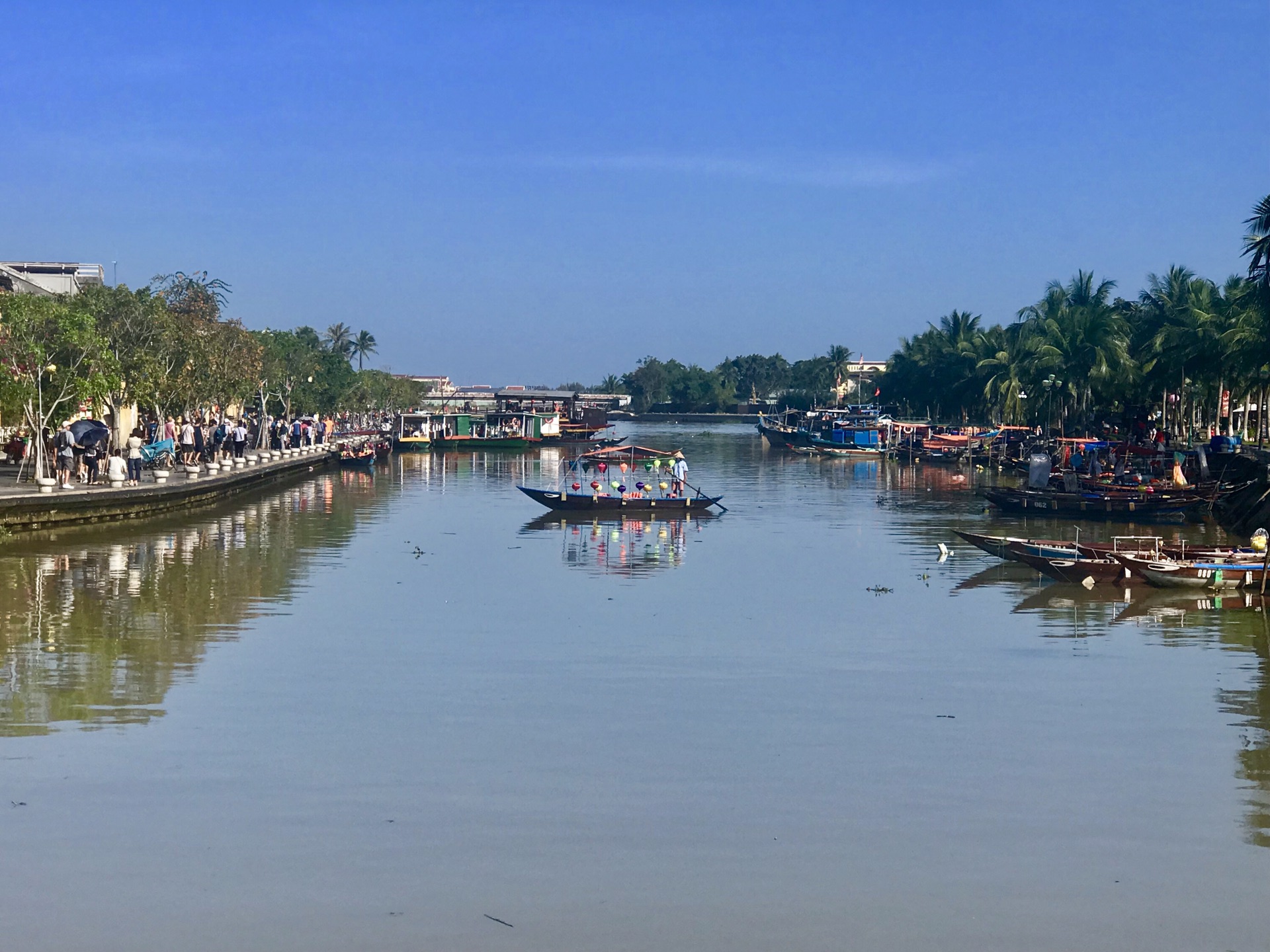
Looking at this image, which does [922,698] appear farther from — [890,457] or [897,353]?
[897,353]

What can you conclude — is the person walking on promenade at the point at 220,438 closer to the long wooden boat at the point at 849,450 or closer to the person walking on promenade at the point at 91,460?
the person walking on promenade at the point at 91,460

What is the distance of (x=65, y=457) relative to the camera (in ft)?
139

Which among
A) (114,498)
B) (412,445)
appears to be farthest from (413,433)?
(114,498)

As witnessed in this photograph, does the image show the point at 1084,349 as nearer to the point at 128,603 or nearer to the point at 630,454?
the point at 630,454

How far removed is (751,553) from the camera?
1501 inches

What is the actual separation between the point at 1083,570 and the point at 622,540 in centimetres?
1418

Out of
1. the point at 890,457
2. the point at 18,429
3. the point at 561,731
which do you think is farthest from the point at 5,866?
the point at 890,457

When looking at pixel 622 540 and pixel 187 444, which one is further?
pixel 187 444

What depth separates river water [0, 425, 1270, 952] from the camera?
10.9m

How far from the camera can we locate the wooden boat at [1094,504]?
46.1m

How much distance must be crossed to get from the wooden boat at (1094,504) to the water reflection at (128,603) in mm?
21232

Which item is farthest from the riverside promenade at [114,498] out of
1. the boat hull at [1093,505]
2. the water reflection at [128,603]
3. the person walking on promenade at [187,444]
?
the boat hull at [1093,505]

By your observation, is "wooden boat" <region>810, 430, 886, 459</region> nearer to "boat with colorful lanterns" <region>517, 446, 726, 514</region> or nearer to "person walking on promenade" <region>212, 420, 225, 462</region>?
"boat with colorful lanterns" <region>517, 446, 726, 514</region>

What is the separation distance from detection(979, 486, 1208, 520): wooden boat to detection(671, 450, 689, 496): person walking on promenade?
10.1 m
